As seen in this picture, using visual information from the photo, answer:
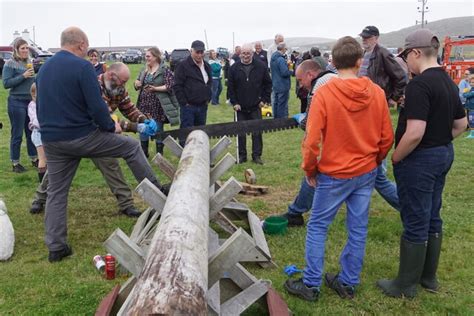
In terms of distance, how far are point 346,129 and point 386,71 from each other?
2805 millimetres

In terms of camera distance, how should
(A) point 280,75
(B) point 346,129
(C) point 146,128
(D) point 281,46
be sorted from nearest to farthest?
(B) point 346,129 → (C) point 146,128 → (A) point 280,75 → (D) point 281,46

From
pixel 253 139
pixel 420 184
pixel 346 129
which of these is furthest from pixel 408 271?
pixel 253 139

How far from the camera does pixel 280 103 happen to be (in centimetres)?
1202

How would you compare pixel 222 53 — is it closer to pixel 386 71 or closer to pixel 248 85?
pixel 248 85

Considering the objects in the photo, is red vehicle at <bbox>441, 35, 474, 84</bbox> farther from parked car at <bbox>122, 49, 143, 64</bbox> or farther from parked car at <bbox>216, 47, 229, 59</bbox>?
parked car at <bbox>122, 49, 143, 64</bbox>

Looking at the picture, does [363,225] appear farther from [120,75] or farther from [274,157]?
[274,157]

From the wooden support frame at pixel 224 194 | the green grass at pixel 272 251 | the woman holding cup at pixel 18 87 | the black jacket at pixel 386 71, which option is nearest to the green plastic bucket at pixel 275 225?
the green grass at pixel 272 251

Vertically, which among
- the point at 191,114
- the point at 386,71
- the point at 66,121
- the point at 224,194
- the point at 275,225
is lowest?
the point at 275,225

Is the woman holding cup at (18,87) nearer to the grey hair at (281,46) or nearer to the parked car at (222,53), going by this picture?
the grey hair at (281,46)

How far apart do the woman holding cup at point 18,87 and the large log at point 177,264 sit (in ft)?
18.6

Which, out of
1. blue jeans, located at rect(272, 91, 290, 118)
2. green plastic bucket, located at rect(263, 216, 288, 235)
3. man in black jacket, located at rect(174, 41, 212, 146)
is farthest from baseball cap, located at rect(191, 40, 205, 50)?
green plastic bucket, located at rect(263, 216, 288, 235)

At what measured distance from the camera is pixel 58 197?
497 centimetres

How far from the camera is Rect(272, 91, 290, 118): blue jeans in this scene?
11.9 meters

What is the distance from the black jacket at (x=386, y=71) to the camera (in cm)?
619
